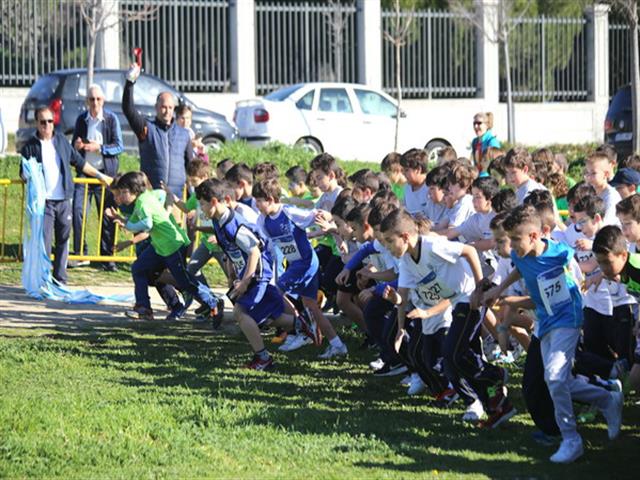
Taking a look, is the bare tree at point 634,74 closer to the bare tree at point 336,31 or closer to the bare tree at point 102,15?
the bare tree at point 336,31

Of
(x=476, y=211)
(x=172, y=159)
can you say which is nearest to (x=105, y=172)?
(x=172, y=159)

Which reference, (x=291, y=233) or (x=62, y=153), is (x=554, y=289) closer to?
(x=291, y=233)

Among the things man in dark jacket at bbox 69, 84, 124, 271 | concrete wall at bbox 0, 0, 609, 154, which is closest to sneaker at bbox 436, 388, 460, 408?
man in dark jacket at bbox 69, 84, 124, 271

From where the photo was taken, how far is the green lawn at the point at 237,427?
7.84m

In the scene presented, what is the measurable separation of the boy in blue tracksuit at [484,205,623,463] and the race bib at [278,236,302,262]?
367 centimetres

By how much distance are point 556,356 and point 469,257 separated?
1.13m

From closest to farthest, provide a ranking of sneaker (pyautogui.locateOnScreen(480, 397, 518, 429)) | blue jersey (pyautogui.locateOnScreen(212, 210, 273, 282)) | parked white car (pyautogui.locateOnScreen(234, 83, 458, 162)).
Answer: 1. sneaker (pyautogui.locateOnScreen(480, 397, 518, 429))
2. blue jersey (pyautogui.locateOnScreen(212, 210, 273, 282))
3. parked white car (pyautogui.locateOnScreen(234, 83, 458, 162))

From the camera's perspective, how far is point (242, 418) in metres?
8.95

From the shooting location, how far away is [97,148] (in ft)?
52.5

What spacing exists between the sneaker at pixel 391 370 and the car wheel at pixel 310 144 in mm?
13926

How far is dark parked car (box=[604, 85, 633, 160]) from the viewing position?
2356 centimetres

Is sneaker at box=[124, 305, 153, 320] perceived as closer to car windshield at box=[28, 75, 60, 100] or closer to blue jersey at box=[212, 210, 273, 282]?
blue jersey at box=[212, 210, 273, 282]

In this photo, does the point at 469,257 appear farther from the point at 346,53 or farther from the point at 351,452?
the point at 346,53

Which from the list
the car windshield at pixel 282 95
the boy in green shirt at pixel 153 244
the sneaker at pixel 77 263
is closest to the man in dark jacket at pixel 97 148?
the sneaker at pixel 77 263
